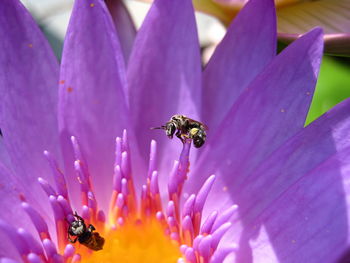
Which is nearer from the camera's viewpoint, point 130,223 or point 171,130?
point 171,130

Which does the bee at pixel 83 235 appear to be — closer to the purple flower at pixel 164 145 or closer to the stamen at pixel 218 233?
the purple flower at pixel 164 145

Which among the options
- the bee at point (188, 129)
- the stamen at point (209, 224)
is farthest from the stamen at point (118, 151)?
the stamen at point (209, 224)

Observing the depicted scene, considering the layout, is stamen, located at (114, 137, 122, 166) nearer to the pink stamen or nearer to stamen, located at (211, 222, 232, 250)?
the pink stamen

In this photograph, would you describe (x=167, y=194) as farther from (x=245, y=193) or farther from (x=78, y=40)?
(x=78, y=40)

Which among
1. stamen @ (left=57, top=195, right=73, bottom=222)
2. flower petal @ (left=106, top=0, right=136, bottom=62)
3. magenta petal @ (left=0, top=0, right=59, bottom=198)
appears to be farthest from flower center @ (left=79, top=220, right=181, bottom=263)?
flower petal @ (left=106, top=0, right=136, bottom=62)

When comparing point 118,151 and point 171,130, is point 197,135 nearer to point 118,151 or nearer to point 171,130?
point 171,130

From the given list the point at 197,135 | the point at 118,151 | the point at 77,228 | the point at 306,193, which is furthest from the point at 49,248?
the point at 306,193

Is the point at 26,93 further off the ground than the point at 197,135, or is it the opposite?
the point at 26,93
